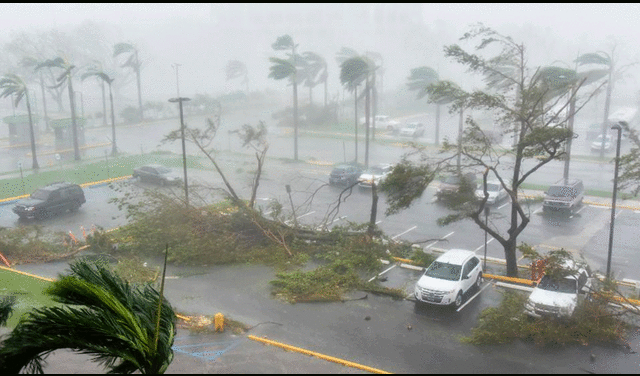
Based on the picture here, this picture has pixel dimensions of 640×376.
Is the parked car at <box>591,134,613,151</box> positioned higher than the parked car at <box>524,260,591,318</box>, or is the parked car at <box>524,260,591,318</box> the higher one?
the parked car at <box>591,134,613,151</box>

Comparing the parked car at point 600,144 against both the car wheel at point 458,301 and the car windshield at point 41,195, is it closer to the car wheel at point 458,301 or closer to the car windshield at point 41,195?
the car wheel at point 458,301

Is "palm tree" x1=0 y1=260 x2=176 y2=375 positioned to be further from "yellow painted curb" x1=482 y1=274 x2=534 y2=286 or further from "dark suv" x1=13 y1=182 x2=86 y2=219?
"dark suv" x1=13 y1=182 x2=86 y2=219

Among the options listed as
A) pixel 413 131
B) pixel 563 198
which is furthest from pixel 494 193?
pixel 413 131

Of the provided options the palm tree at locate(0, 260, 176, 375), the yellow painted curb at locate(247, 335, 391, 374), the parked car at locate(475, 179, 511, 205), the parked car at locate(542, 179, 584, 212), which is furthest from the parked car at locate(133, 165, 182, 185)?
the palm tree at locate(0, 260, 176, 375)

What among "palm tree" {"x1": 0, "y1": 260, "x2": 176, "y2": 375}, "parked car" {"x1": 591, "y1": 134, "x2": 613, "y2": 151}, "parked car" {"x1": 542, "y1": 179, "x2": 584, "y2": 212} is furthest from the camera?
"parked car" {"x1": 591, "y1": 134, "x2": 613, "y2": 151}

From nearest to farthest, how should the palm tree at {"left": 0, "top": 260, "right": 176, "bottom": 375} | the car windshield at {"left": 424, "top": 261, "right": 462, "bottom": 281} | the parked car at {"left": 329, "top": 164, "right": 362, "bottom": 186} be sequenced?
the palm tree at {"left": 0, "top": 260, "right": 176, "bottom": 375}, the car windshield at {"left": 424, "top": 261, "right": 462, "bottom": 281}, the parked car at {"left": 329, "top": 164, "right": 362, "bottom": 186}

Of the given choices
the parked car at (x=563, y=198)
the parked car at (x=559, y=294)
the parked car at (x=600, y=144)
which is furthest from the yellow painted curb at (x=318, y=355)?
the parked car at (x=600, y=144)

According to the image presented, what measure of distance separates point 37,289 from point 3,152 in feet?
116

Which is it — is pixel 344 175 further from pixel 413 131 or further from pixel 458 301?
pixel 413 131

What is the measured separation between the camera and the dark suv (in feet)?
93.3

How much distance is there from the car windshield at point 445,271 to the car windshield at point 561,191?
13912 mm

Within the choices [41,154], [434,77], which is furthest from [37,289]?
[434,77]

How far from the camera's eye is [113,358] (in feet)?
23.2

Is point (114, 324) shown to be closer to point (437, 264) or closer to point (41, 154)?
point (437, 264)
